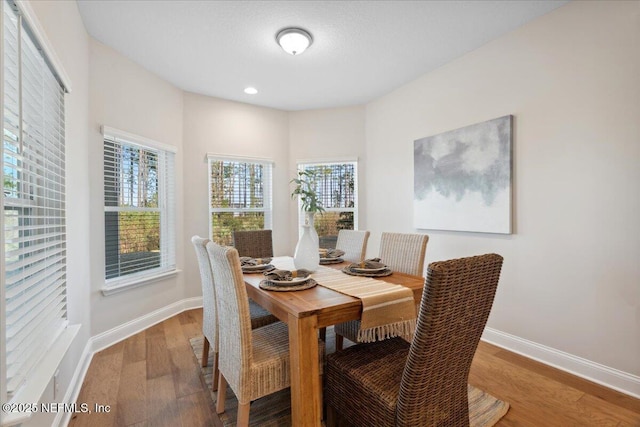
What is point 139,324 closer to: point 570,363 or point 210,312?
point 210,312

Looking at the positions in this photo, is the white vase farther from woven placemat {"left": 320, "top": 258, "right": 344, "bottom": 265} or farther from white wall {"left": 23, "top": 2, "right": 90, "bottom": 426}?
white wall {"left": 23, "top": 2, "right": 90, "bottom": 426}

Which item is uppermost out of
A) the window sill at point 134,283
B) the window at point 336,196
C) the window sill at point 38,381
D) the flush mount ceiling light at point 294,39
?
the flush mount ceiling light at point 294,39

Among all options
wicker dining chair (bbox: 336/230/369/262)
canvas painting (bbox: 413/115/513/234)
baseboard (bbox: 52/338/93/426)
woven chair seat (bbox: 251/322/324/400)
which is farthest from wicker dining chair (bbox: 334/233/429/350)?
baseboard (bbox: 52/338/93/426)

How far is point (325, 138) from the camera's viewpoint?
454 centimetres

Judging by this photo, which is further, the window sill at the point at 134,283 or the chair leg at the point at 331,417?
the window sill at the point at 134,283

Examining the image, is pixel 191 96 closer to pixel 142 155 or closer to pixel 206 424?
pixel 142 155

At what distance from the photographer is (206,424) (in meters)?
1.76

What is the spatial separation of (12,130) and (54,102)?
763mm

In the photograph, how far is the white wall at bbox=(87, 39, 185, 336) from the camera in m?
2.76

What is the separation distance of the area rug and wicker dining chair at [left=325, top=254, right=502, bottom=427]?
17.3 inches

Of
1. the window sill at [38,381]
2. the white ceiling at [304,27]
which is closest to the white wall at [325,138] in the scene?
the white ceiling at [304,27]

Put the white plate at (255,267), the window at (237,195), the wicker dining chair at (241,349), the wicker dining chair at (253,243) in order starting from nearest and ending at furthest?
the wicker dining chair at (241,349) < the white plate at (255,267) < the wicker dining chair at (253,243) < the window at (237,195)

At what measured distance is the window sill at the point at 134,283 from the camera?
9.37 feet

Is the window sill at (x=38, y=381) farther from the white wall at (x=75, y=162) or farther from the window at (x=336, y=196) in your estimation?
the window at (x=336, y=196)
